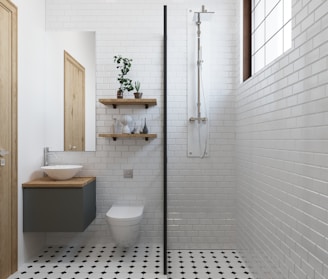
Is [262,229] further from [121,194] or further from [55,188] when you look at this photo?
[55,188]

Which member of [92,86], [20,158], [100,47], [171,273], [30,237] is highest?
[100,47]

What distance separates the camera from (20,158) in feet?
8.03

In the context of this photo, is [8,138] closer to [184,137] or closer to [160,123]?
[160,123]

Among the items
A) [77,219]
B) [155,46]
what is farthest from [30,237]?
[155,46]

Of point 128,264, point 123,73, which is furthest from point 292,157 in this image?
point 123,73

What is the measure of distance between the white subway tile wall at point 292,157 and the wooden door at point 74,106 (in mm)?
1787

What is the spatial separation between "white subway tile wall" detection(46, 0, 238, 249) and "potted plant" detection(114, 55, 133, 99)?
0.07 meters

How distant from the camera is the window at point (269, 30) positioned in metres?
1.92

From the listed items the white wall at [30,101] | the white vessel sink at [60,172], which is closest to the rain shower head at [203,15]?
the white wall at [30,101]

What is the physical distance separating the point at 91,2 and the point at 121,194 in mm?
2163

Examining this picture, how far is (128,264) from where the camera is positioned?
2531mm

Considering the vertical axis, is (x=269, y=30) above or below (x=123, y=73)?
above

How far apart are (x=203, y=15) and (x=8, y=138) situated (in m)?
2.28

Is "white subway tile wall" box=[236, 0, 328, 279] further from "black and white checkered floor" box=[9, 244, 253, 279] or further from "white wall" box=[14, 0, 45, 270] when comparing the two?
"white wall" box=[14, 0, 45, 270]
